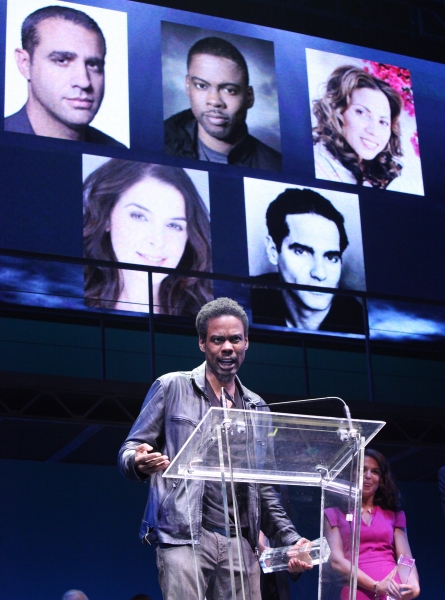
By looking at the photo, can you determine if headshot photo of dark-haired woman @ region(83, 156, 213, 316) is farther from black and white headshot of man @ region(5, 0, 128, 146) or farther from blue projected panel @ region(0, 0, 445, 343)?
black and white headshot of man @ region(5, 0, 128, 146)

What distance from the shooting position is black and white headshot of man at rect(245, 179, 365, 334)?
5.89m

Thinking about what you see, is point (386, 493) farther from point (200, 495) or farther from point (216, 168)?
point (216, 168)

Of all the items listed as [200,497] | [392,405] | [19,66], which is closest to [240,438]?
[200,497]

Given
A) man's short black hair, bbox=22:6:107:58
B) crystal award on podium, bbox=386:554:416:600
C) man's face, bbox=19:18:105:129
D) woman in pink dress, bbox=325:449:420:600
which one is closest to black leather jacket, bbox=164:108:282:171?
man's face, bbox=19:18:105:129

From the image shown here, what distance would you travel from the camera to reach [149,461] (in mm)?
1943

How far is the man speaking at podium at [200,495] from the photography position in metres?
1.97

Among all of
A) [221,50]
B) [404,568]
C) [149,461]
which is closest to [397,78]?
[221,50]

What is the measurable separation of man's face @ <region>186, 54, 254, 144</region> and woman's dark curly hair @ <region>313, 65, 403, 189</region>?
0.55 meters

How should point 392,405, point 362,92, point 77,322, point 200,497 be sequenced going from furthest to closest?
point 362,92 < point 77,322 < point 392,405 < point 200,497

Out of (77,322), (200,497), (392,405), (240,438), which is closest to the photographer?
(240,438)

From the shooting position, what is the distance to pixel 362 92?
21.0 ft

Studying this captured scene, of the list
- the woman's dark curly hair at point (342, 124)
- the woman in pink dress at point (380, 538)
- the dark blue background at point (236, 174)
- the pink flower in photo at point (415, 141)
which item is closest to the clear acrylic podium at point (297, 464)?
the woman in pink dress at point (380, 538)

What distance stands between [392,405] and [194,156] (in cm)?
203

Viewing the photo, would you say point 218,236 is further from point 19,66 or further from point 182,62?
point 19,66
